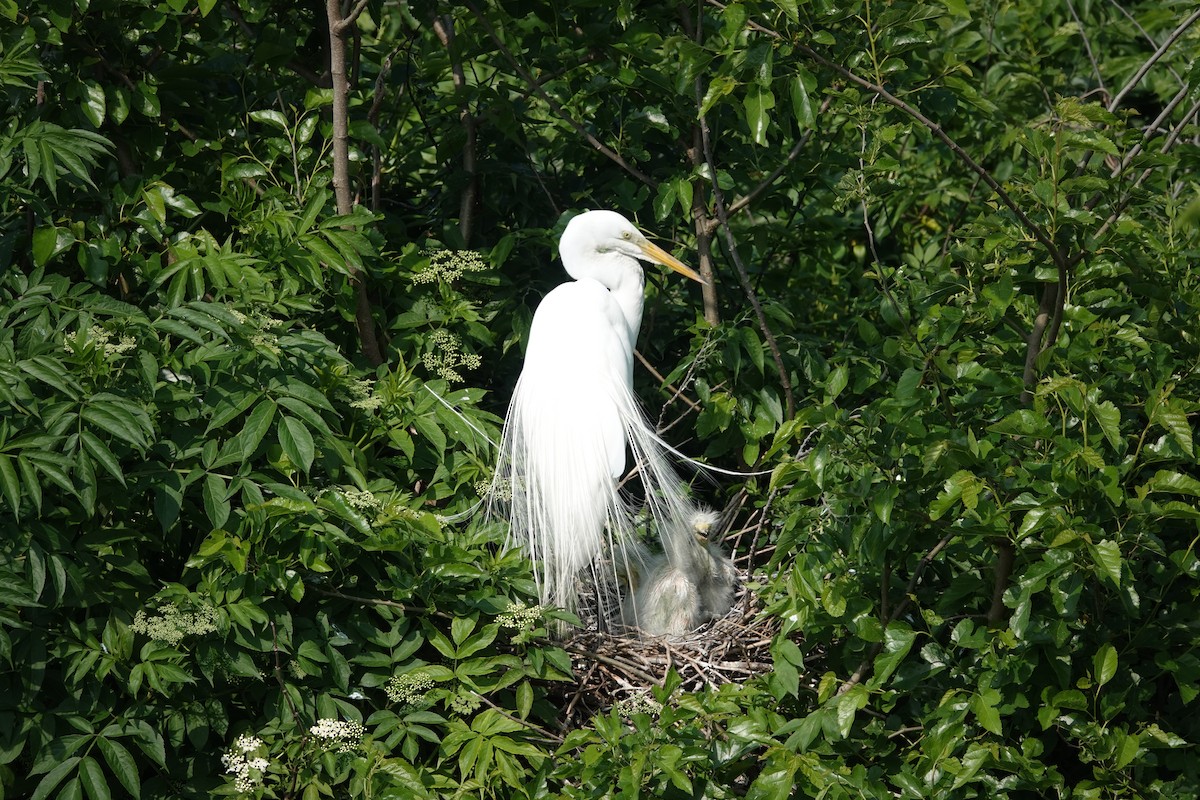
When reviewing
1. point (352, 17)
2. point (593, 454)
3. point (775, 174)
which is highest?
point (352, 17)

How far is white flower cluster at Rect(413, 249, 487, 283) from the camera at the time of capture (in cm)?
282

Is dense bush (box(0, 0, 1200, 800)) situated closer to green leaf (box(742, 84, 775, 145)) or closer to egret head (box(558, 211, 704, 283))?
green leaf (box(742, 84, 775, 145))

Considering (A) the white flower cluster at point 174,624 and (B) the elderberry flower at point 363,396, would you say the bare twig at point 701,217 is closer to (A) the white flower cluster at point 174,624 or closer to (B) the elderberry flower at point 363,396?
(B) the elderberry flower at point 363,396

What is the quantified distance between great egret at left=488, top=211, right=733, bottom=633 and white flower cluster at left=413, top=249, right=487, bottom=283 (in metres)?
0.32

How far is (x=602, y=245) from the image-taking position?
320cm

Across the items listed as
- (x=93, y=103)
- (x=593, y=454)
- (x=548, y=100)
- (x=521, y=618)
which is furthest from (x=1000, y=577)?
(x=93, y=103)

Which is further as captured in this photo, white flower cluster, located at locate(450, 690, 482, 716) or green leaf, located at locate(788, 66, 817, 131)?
green leaf, located at locate(788, 66, 817, 131)

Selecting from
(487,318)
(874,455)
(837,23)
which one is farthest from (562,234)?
(874,455)

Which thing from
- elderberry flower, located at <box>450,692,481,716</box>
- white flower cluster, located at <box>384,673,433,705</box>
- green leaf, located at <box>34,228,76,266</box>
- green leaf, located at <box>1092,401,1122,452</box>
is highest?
green leaf, located at <box>34,228,76,266</box>

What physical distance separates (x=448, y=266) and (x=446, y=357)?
23cm

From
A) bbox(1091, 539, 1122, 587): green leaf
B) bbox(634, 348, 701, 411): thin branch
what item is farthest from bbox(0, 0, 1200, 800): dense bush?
bbox(634, 348, 701, 411): thin branch

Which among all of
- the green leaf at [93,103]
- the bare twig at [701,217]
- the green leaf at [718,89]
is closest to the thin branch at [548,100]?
the bare twig at [701,217]

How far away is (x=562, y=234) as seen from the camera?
3.19m

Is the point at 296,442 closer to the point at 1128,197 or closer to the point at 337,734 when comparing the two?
the point at 337,734
